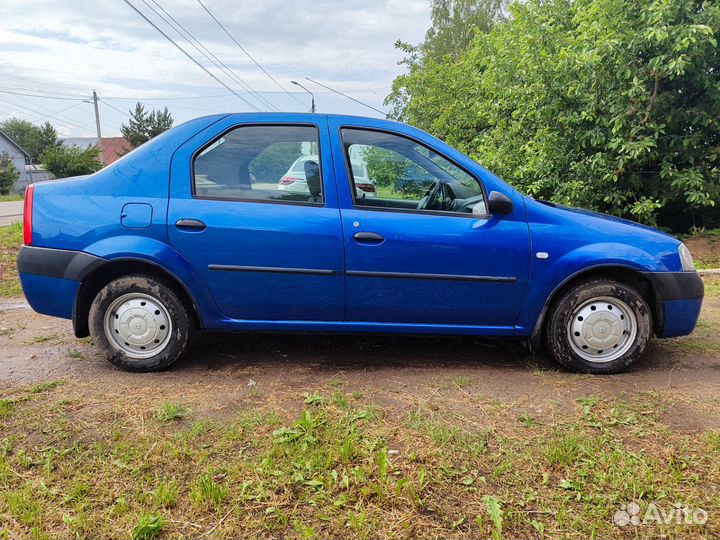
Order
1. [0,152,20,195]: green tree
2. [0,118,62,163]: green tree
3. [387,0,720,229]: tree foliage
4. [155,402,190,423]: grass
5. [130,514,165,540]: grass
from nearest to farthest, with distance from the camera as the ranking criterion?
1. [130,514,165,540]: grass
2. [155,402,190,423]: grass
3. [387,0,720,229]: tree foliage
4. [0,152,20,195]: green tree
5. [0,118,62,163]: green tree

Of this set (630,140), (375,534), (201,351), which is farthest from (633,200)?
(375,534)

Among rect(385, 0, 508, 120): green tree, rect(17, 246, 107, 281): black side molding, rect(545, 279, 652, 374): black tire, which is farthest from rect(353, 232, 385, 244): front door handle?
rect(385, 0, 508, 120): green tree

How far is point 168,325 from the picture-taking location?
328cm

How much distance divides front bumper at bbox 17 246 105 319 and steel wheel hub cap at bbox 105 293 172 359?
0.27 metres

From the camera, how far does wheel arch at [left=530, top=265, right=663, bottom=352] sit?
10.7 ft

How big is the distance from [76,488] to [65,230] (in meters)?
1.75

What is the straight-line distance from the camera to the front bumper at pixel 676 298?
10.7ft

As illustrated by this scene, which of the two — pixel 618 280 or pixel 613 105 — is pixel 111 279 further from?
pixel 613 105

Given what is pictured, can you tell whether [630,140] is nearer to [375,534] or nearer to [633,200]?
[633,200]

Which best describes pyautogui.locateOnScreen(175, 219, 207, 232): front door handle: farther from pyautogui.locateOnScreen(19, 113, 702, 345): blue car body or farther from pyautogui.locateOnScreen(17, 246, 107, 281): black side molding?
pyautogui.locateOnScreen(17, 246, 107, 281): black side molding

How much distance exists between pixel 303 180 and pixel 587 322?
6.94 feet

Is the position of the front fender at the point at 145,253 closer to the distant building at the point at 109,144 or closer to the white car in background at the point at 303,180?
the white car in background at the point at 303,180

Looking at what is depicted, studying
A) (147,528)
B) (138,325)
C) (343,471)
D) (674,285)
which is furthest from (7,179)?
(674,285)

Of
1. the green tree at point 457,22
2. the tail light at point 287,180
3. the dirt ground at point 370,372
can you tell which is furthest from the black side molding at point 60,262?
the green tree at point 457,22
